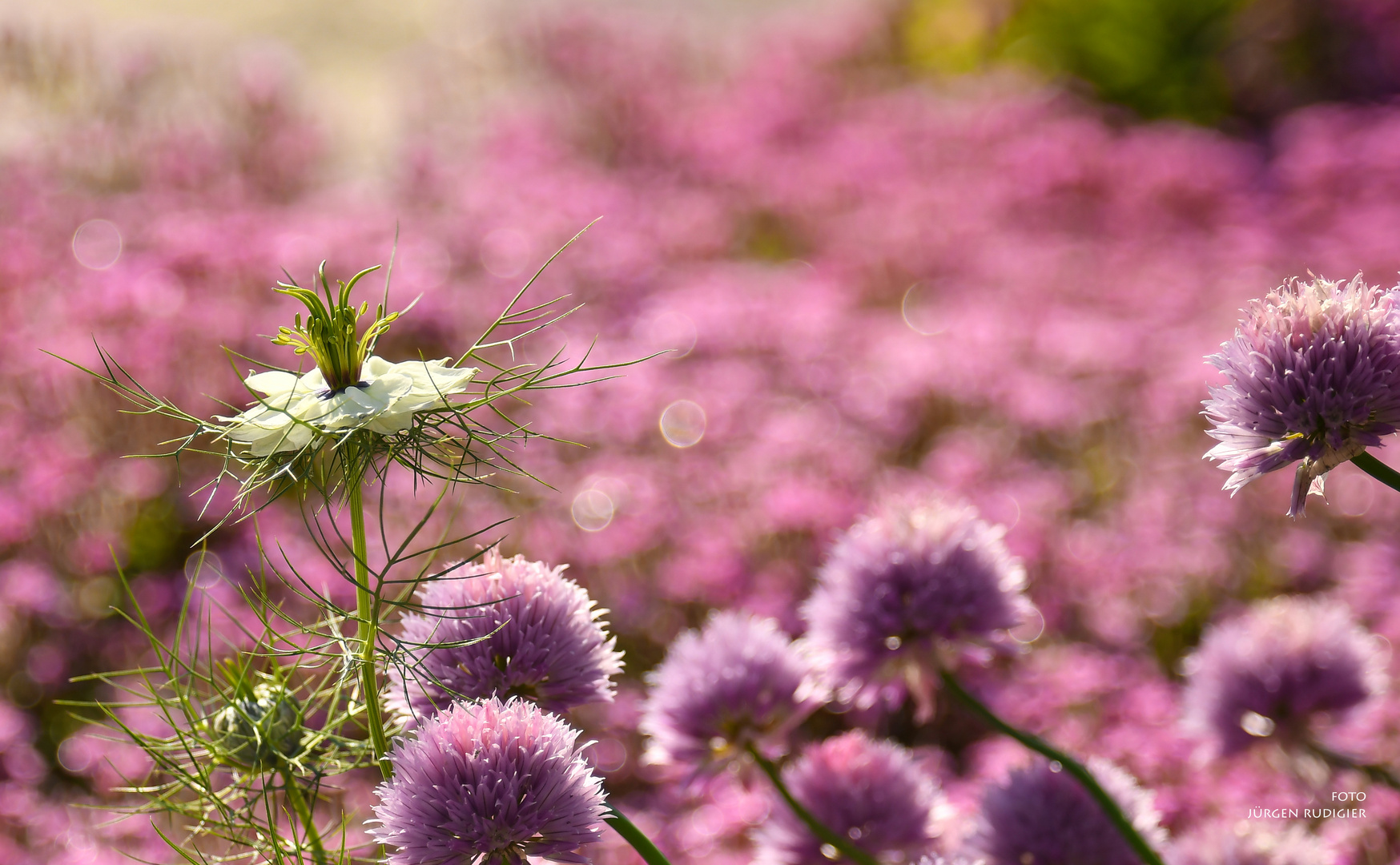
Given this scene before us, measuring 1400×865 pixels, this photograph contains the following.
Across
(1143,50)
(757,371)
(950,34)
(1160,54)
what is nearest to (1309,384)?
(757,371)

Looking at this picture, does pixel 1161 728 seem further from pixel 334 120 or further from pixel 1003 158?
pixel 334 120

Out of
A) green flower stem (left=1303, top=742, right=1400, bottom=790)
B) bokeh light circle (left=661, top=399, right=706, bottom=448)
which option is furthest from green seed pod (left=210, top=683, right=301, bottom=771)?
bokeh light circle (left=661, top=399, right=706, bottom=448)

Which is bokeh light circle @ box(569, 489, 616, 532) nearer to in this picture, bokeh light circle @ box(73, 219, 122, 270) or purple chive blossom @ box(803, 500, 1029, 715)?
purple chive blossom @ box(803, 500, 1029, 715)

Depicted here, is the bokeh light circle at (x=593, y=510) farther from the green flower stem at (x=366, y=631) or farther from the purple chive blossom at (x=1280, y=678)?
the green flower stem at (x=366, y=631)

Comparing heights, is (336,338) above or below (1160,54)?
below

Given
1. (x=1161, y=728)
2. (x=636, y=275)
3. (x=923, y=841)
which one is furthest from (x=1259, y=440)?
(x=636, y=275)

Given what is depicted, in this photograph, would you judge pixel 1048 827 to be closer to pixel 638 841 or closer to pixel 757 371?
pixel 638 841
